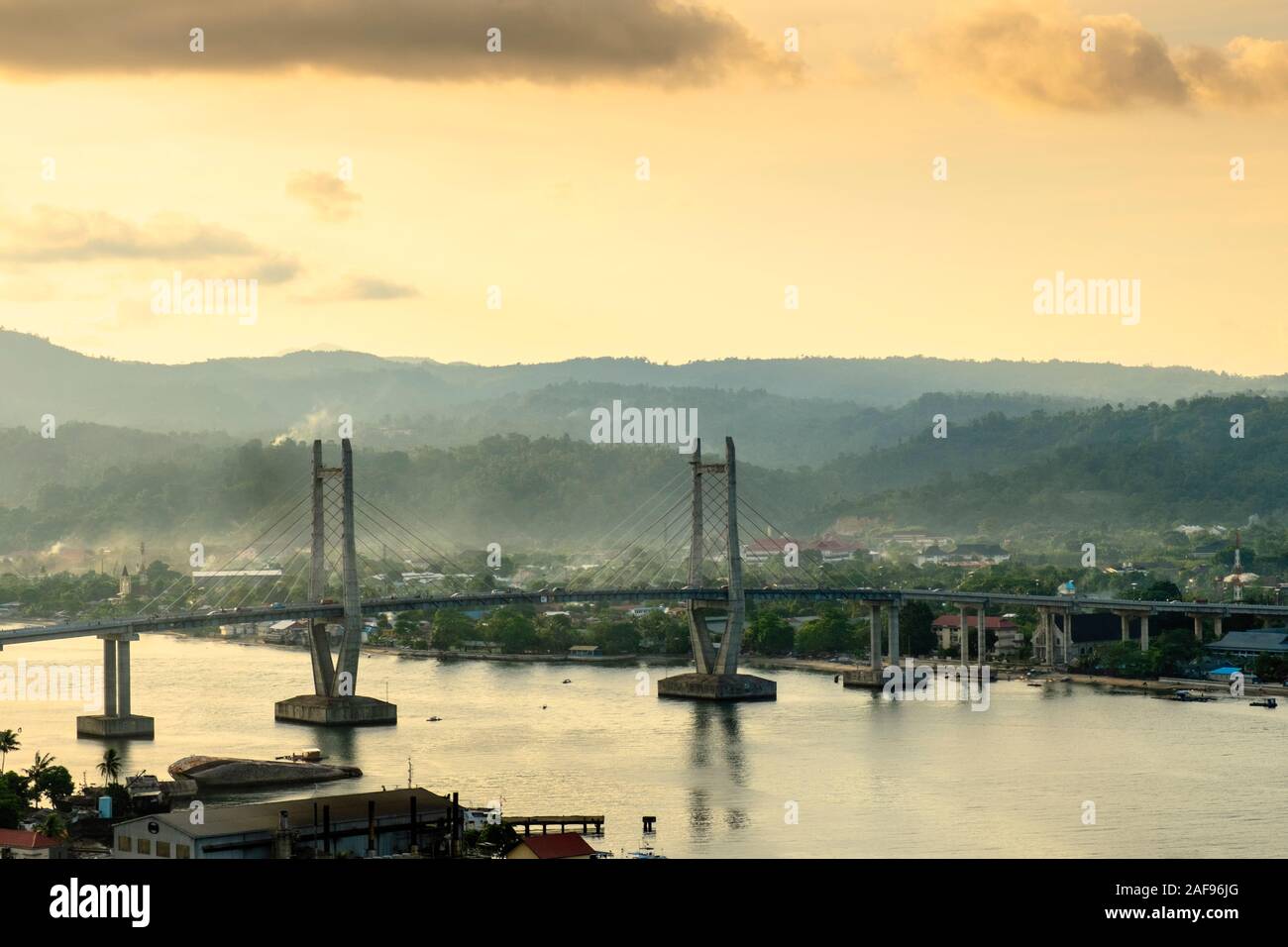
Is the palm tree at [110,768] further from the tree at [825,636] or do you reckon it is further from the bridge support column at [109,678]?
the tree at [825,636]

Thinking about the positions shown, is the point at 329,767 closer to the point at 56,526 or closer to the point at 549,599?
the point at 549,599

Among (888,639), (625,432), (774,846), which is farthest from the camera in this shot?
(625,432)

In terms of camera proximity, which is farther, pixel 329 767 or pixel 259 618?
pixel 259 618

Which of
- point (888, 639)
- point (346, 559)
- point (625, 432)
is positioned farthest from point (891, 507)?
point (346, 559)
